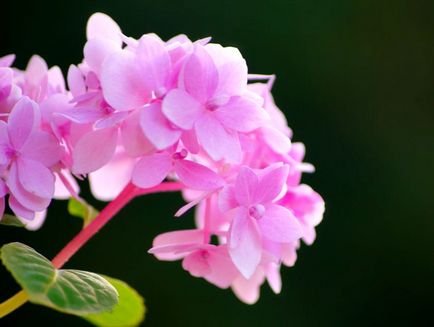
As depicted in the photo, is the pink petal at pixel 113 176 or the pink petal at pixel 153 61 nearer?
the pink petal at pixel 153 61

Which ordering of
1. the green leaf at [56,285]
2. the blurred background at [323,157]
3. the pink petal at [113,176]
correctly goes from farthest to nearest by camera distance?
the blurred background at [323,157] < the pink petal at [113,176] < the green leaf at [56,285]

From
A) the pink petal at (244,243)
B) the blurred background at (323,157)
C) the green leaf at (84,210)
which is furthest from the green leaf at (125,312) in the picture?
the blurred background at (323,157)

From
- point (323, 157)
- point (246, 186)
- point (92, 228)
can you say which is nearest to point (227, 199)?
point (246, 186)

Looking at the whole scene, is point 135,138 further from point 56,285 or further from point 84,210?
point 84,210

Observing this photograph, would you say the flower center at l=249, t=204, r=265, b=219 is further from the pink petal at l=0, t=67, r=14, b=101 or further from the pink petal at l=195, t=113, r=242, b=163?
the pink petal at l=0, t=67, r=14, b=101

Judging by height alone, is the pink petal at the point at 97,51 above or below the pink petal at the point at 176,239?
above

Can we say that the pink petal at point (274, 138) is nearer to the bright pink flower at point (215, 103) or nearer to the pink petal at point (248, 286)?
the bright pink flower at point (215, 103)

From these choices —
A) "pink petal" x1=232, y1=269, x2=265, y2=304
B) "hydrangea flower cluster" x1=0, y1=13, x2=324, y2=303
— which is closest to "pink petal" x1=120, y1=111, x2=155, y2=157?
"hydrangea flower cluster" x1=0, y1=13, x2=324, y2=303

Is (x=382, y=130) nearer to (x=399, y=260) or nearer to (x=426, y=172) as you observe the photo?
(x=426, y=172)
